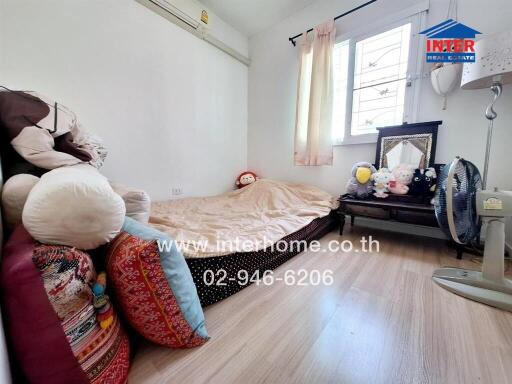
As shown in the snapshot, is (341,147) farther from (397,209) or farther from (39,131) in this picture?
(39,131)

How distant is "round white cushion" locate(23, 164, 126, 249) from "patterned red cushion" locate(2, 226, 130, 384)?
0.14 feet

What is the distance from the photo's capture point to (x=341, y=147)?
2.37m

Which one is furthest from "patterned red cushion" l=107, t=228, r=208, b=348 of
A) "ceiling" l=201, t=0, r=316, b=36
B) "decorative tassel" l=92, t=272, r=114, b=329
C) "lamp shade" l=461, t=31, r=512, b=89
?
"ceiling" l=201, t=0, r=316, b=36

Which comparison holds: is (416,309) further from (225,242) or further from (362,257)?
(225,242)

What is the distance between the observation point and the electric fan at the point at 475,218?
1028 millimetres

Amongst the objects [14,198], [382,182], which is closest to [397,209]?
[382,182]

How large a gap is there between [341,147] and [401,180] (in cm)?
74

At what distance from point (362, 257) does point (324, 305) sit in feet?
2.30

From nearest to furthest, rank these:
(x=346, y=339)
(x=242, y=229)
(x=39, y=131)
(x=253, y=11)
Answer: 1. (x=346, y=339)
2. (x=39, y=131)
3. (x=242, y=229)
4. (x=253, y=11)

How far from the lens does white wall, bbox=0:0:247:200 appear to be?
1.46 meters

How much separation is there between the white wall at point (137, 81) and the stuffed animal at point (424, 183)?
2.16 meters

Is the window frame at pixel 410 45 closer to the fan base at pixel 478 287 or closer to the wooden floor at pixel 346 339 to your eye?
the fan base at pixel 478 287

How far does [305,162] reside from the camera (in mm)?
2479

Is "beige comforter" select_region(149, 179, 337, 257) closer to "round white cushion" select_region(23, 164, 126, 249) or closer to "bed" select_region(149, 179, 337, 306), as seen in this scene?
"bed" select_region(149, 179, 337, 306)
